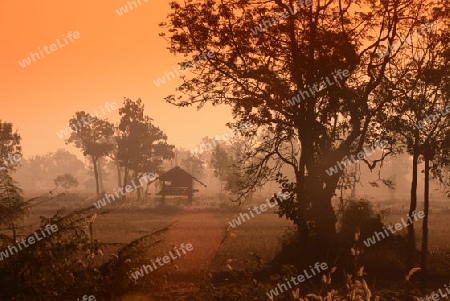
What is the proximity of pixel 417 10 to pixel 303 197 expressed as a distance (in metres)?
9.46

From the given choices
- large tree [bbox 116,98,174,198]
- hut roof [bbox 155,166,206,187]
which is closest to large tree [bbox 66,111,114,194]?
large tree [bbox 116,98,174,198]

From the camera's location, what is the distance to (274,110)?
74.7 ft

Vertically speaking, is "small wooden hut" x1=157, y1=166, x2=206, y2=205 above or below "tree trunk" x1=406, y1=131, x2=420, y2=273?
above

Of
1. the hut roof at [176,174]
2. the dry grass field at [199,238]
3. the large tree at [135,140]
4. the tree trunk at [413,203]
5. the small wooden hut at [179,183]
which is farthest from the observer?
the large tree at [135,140]

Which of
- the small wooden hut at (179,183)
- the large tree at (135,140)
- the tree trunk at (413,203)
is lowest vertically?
the tree trunk at (413,203)

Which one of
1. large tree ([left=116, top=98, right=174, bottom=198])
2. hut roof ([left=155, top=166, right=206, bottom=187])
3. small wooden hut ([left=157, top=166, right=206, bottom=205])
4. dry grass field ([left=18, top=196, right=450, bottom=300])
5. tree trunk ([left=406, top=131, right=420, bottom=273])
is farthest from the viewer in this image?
large tree ([left=116, top=98, right=174, bottom=198])

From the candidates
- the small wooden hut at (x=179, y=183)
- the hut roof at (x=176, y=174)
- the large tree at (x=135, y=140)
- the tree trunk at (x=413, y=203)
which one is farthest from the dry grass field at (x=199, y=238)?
the large tree at (x=135, y=140)

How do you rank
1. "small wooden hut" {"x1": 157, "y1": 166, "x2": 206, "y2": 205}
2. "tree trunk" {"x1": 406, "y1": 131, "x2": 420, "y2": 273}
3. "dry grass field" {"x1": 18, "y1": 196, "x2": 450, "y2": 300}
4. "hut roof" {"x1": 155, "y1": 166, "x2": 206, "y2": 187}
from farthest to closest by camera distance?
"small wooden hut" {"x1": 157, "y1": 166, "x2": 206, "y2": 205}
"hut roof" {"x1": 155, "y1": 166, "x2": 206, "y2": 187}
"tree trunk" {"x1": 406, "y1": 131, "x2": 420, "y2": 273}
"dry grass field" {"x1": 18, "y1": 196, "x2": 450, "y2": 300}

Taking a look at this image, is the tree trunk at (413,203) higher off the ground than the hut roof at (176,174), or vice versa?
the hut roof at (176,174)

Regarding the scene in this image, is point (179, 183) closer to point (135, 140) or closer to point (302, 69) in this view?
point (135, 140)

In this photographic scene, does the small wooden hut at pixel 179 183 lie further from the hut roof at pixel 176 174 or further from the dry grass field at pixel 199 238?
the dry grass field at pixel 199 238

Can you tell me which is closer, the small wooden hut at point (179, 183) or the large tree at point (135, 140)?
the small wooden hut at point (179, 183)

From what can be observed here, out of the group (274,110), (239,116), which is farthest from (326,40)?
(239,116)

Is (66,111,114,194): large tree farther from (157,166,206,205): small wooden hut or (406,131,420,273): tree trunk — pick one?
(406,131,420,273): tree trunk
